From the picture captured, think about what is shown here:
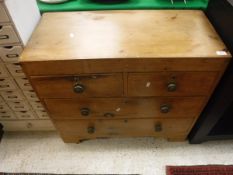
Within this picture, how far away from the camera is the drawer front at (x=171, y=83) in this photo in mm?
724

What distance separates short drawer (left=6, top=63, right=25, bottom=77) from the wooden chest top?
0.17m

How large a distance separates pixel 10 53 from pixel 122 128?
69 centimetres

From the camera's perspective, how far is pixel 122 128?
1042 mm

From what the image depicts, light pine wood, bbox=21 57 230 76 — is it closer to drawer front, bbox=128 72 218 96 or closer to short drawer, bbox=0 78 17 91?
drawer front, bbox=128 72 218 96

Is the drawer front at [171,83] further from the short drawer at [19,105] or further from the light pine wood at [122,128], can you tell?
the short drawer at [19,105]

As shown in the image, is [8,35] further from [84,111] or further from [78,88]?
[84,111]

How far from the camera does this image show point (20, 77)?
0.89 metres

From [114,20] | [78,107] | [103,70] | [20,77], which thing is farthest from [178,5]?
[20,77]

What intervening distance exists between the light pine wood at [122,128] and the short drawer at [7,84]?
29 centimetres

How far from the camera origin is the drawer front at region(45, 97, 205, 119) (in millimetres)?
847

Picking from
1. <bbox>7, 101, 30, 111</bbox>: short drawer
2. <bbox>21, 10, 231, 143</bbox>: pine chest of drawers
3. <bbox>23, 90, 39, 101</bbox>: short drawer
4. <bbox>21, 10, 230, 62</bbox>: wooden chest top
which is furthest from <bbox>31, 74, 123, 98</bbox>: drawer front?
<bbox>7, 101, 30, 111</bbox>: short drawer

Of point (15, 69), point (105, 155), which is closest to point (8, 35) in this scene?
point (15, 69)

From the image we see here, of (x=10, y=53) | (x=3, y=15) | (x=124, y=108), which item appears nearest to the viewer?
(x=3, y=15)

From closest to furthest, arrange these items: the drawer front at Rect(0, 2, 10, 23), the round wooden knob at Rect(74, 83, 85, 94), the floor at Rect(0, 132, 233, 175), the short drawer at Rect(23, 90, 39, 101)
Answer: the drawer front at Rect(0, 2, 10, 23) → the round wooden knob at Rect(74, 83, 85, 94) → the short drawer at Rect(23, 90, 39, 101) → the floor at Rect(0, 132, 233, 175)
